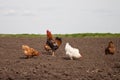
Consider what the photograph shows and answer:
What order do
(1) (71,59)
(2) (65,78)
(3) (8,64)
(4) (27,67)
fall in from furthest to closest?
(1) (71,59) → (3) (8,64) → (4) (27,67) → (2) (65,78)

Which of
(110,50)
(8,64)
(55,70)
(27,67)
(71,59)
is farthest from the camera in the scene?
(110,50)

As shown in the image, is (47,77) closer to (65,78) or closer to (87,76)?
(65,78)

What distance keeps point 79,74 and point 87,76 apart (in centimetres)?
36

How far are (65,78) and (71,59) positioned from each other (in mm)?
4075

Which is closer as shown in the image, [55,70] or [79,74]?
[79,74]


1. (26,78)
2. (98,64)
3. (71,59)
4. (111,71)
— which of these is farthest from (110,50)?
(26,78)

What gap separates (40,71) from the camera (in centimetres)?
940

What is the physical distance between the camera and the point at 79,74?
893cm

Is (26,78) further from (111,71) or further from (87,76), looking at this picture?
(111,71)

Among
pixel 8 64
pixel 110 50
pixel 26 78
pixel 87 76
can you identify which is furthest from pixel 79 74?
pixel 110 50

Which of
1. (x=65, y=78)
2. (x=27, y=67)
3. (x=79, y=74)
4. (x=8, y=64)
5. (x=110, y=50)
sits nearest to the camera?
(x=65, y=78)

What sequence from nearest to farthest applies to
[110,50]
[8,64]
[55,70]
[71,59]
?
[55,70]
[8,64]
[71,59]
[110,50]

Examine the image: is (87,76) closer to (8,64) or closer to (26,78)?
(26,78)

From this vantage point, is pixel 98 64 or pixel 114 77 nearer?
pixel 114 77
